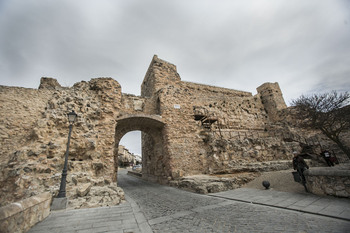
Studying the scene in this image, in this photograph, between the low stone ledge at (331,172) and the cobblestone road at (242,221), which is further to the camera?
the low stone ledge at (331,172)

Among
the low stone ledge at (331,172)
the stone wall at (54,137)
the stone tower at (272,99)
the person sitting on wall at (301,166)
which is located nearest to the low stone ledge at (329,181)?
the low stone ledge at (331,172)

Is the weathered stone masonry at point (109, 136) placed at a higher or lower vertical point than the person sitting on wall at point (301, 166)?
higher

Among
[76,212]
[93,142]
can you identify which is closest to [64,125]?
[93,142]

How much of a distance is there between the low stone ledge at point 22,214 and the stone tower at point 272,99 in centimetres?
1886

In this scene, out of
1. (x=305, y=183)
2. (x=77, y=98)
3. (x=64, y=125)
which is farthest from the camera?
(x=77, y=98)

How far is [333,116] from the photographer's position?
25.2 feet

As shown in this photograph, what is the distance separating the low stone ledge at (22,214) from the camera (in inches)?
87.0

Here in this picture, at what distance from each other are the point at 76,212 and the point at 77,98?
5.50m

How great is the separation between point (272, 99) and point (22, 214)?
19810mm

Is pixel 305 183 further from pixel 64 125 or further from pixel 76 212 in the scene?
pixel 64 125

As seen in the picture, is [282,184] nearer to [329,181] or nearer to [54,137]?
[329,181]

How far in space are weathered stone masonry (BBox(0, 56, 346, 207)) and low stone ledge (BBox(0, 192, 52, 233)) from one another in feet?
3.64

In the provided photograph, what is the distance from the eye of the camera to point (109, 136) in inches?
293

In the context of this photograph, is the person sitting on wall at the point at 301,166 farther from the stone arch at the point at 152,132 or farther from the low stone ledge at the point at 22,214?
the low stone ledge at the point at 22,214
